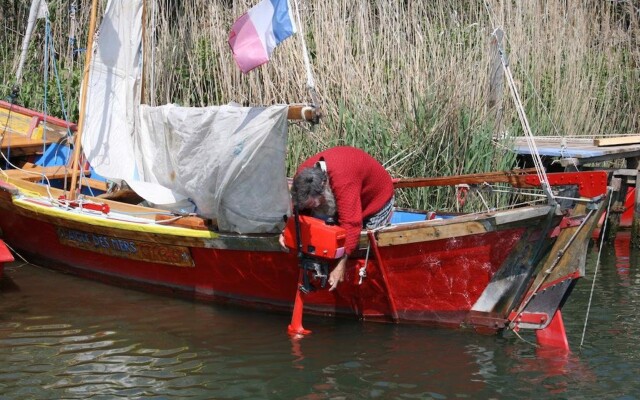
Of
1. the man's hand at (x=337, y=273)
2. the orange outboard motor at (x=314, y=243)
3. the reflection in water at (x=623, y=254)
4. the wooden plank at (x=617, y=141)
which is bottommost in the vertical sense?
the reflection in water at (x=623, y=254)

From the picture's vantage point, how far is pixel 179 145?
7090 mm

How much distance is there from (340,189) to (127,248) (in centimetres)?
226

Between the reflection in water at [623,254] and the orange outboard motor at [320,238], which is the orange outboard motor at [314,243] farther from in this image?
the reflection in water at [623,254]

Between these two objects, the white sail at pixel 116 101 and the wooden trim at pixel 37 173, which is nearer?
the white sail at pixel 116 101

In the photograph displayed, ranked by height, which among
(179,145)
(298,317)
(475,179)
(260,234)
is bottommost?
(298,317)

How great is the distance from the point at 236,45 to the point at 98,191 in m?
3.15

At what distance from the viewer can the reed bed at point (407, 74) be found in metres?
8.66

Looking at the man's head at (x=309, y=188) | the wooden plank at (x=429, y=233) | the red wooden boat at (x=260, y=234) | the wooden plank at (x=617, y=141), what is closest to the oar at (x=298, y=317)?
the red wooden boat at (x=260, y=234)

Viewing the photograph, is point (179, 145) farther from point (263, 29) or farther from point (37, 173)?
point (37, 173)

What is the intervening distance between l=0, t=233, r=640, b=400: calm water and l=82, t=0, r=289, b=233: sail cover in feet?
2.68

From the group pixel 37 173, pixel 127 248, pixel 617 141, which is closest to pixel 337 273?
pixel 127 248

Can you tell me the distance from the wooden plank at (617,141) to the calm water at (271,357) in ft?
9.48

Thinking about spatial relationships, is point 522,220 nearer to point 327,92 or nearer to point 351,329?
point 351,329

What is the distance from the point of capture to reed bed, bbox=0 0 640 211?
28.4 feet
